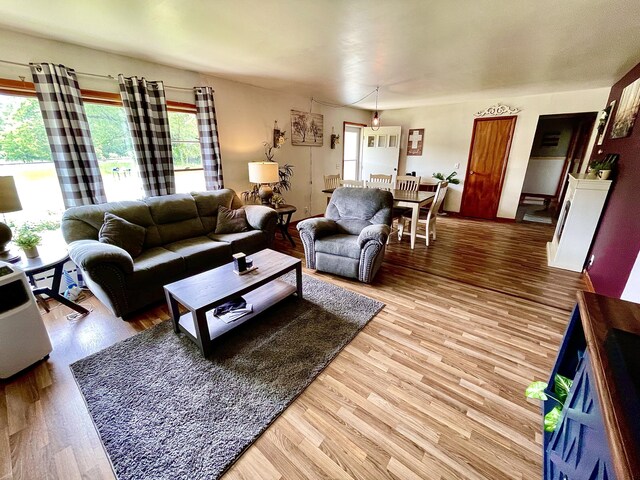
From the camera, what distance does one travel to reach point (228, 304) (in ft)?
7.25

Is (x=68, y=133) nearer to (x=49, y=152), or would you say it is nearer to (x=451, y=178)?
(x=49, y=152)

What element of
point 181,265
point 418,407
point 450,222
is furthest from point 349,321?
point 450,222

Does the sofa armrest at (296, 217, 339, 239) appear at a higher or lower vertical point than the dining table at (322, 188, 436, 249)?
lower

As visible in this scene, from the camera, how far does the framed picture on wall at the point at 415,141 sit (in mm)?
6020

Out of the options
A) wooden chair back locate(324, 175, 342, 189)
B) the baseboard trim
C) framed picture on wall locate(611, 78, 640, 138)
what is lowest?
the baseboard trim

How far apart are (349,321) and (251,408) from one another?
3.36 ft

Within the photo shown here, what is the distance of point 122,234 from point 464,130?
612 cm

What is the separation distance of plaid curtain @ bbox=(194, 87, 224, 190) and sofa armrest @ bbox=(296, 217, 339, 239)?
157 centimetres

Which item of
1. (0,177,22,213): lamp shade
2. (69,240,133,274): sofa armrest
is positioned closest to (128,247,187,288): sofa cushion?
(69,240,133,274): sofa armrest

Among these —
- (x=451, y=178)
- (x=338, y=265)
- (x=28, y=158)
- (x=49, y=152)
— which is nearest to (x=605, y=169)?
(x=451, y=178)

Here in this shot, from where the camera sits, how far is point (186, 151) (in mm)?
3557

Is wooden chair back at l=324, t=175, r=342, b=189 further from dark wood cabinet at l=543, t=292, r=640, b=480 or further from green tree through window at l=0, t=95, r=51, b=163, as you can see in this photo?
dark wood cabinet at l=543, t=292, r=640, b=480

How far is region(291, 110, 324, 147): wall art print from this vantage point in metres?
4.82

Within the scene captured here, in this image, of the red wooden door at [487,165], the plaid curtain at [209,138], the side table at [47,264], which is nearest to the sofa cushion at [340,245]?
the plaid curtain at [209,138]
